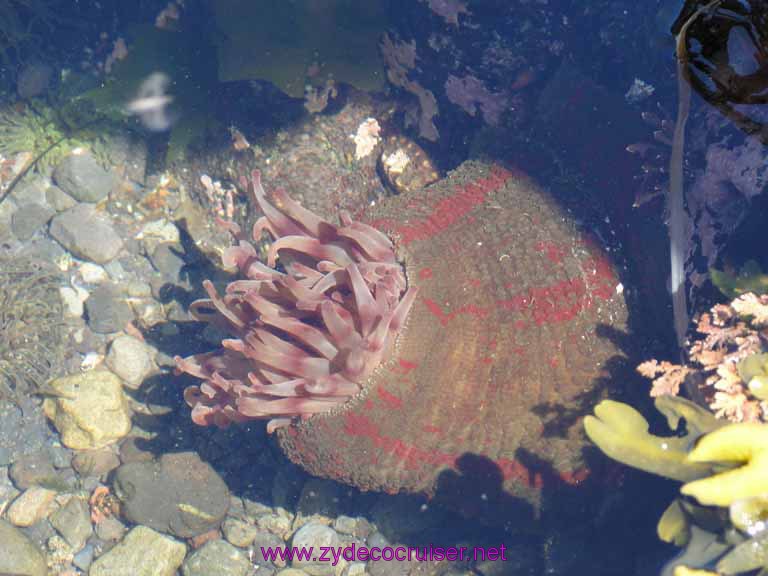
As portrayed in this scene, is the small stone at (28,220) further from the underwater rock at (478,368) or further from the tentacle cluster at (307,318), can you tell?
the underwater rock at (478,368)

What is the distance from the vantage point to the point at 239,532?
15.8 ft

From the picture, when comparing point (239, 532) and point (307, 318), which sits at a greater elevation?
point (307, 318)

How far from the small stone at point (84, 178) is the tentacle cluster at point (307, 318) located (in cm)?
314

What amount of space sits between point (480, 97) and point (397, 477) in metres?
3.19

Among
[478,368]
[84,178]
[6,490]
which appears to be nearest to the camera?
[478,368]

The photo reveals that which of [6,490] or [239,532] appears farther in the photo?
[6,490]

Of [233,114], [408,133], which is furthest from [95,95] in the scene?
[408,133]

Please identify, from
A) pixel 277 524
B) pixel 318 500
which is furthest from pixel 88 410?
pixel 318 500

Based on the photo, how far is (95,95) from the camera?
5.76 m

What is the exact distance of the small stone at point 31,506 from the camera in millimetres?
4824

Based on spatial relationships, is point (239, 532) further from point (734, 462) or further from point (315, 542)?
point (734, 462)

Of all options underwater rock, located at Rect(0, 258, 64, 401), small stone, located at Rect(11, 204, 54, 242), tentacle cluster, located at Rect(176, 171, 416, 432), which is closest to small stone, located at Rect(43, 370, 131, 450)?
underwater rock, located at Rect(0, 258, 64, 401)

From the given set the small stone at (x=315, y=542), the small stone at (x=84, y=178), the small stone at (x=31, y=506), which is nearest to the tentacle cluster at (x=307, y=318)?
the small stone at (x=315, y=542)

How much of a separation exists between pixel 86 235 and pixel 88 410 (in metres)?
1.80
